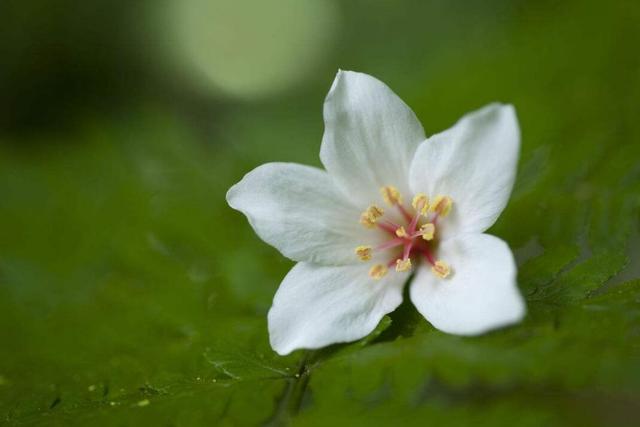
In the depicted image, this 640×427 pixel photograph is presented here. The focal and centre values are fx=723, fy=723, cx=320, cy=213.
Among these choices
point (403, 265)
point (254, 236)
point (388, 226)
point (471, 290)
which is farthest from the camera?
point (254, 236)

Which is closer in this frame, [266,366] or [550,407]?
[550,407]

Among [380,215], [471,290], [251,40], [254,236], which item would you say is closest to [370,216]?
[380,215]

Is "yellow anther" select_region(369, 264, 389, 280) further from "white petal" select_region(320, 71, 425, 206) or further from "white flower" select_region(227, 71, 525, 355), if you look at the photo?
"white petal" select_region(320, 71, 425, 206)

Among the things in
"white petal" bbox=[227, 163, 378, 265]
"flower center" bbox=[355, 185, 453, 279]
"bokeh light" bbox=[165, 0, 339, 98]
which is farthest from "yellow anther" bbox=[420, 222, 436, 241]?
"bokeh light" bbox=[165, 0, 339, 98]

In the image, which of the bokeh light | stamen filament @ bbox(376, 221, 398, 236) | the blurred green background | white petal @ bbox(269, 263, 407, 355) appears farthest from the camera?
the bokeh light

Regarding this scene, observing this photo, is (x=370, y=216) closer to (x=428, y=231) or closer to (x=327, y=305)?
(x=428, y=231)

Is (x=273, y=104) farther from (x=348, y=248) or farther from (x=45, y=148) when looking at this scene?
(x=348, y=248)

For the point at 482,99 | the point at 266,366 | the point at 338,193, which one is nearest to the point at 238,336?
the point at 266,366
